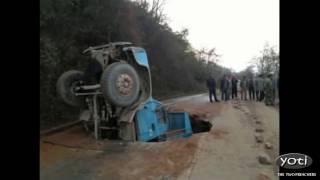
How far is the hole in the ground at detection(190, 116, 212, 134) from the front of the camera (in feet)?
46.0

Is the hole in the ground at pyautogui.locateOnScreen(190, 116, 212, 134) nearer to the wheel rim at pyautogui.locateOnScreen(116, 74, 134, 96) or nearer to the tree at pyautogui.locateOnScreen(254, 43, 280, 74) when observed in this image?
the wheel rim at pyautogui.locateOnScreen(116, 74, 134, 96)

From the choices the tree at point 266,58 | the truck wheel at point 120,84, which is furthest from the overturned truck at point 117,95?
the tree at point 266,58

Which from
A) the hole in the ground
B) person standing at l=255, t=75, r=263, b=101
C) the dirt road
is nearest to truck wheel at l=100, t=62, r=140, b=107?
the dirt road

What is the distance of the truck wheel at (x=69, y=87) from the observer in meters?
10.2

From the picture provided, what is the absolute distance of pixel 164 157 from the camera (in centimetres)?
738

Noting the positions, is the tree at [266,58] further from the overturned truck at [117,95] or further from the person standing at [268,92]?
the overturned truck at [117,95]

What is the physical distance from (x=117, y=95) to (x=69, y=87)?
2.23m

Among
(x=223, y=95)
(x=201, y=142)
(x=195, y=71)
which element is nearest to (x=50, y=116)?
(x=201, y=142)

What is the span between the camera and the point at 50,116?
455 inches

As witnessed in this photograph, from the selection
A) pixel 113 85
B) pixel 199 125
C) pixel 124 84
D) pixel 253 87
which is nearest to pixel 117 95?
pixel 113 85

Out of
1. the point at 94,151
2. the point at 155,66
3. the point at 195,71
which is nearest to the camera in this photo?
the point at 94,151

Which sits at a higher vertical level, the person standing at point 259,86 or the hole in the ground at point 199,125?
the person standing at point 259,86

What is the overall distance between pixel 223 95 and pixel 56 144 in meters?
13.5
